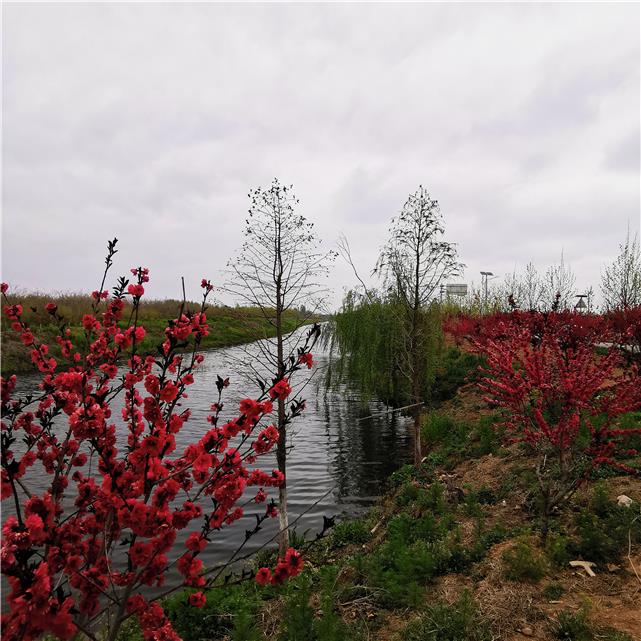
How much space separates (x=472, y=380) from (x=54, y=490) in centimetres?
1238

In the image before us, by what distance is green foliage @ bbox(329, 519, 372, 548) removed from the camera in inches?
248

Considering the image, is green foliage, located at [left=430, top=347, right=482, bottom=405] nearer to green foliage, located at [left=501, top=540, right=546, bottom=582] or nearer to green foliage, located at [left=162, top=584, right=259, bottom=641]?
green foliage, located at [left=501, top=540, right=546, bottom=582]

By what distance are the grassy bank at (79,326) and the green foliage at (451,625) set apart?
3634 mm

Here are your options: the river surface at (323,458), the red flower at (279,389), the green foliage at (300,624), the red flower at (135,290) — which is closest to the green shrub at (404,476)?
the river surface at (323,458)

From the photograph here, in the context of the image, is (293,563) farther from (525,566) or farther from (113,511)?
(525,566)

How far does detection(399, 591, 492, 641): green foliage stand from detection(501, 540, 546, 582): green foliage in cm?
59

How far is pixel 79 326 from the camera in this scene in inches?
902

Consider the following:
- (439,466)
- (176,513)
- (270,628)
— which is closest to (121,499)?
(176,513)

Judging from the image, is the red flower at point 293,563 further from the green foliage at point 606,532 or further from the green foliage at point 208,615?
the green foliage at point 606,532

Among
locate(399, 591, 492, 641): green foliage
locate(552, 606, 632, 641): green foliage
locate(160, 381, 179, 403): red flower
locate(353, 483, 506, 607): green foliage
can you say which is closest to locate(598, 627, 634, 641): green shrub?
locate(552, 606, 632, 641): green foliage

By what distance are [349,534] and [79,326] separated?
20879 mm

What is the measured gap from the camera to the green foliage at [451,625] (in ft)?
10.4

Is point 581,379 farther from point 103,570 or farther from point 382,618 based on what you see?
point 103,570

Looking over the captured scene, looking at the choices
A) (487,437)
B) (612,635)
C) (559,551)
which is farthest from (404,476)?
(612,635)
